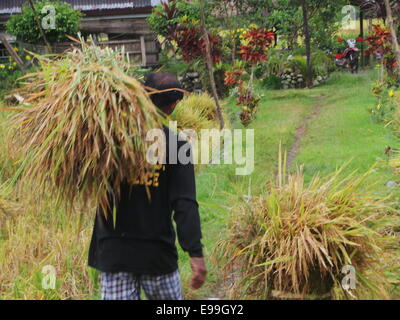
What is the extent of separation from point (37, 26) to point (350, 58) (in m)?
9.27

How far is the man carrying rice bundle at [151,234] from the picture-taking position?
3021 mm

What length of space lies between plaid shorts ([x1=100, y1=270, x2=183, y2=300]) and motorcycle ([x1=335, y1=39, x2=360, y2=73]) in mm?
16271

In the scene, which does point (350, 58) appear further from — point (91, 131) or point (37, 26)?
point (91, 131)

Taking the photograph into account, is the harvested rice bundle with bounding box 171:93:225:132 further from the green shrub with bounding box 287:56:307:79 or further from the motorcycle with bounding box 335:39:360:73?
the motorcycle with bounding box 335:39:360:73

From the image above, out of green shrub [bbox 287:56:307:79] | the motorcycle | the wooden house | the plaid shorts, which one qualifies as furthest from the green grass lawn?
the wooden house

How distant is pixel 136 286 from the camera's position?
3111mm

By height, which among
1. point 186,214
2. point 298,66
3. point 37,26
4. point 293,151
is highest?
point 37,26

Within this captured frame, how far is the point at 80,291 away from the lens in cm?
458

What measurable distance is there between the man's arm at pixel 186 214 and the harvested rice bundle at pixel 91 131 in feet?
0.53

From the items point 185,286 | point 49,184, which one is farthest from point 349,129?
point 49,184

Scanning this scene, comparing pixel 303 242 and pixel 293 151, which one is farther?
pixel 293 151

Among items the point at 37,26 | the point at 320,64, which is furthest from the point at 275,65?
the point at 37,26
